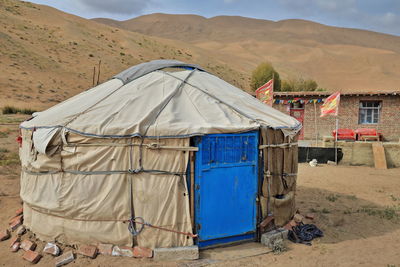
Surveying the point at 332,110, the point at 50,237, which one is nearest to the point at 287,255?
the point at 50,237

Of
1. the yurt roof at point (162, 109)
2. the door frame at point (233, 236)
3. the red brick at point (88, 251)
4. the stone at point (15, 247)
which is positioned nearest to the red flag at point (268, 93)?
the yurt roof at point (162, 109)

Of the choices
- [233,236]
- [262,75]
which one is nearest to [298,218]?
[233,236]

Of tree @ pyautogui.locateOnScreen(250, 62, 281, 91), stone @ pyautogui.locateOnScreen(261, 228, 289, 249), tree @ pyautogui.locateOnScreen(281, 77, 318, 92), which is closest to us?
stone @ pyautogui.locateOnScreen(261, 228, 289, 249)

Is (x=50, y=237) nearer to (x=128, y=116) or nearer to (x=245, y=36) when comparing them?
(x=128, y=116)

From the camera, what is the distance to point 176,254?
15.8 ft

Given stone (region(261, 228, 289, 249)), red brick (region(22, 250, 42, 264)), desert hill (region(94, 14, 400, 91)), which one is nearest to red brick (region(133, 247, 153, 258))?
red brick (region(22, 250, 42, 264))

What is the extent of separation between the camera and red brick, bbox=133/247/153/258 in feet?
15.8

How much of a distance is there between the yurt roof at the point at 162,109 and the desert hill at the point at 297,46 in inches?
1599

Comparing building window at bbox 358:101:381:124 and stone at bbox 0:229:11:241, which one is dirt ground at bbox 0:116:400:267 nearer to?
stone at bbox 0:229:11:241

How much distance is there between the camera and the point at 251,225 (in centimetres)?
546

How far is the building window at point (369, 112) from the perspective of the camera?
1809cm

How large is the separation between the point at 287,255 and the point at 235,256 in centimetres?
84

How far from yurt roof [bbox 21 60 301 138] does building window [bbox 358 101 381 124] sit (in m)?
14.4

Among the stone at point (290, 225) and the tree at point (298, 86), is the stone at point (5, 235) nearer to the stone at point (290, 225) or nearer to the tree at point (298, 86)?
the stone at point (290, 225)
